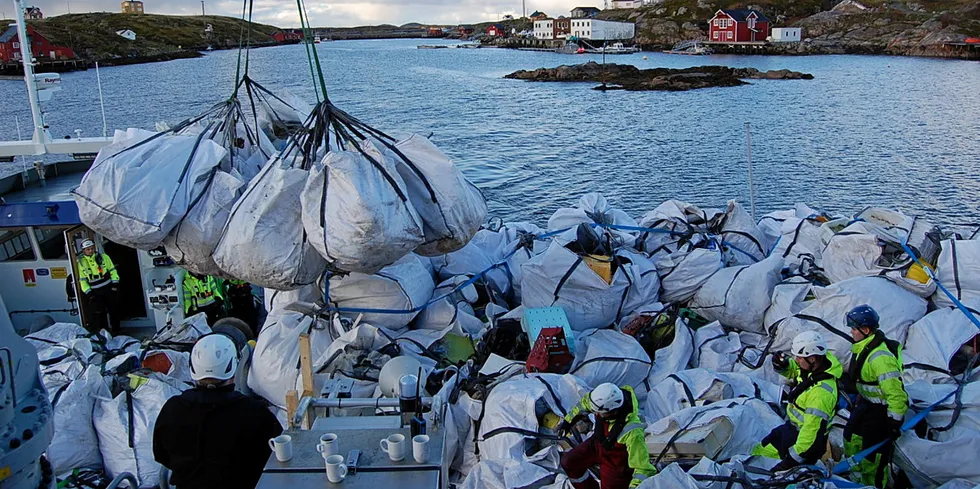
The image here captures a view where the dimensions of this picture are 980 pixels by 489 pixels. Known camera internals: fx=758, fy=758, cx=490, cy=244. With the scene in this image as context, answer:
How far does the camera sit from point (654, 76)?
57.1 m

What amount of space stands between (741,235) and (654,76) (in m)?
51.0

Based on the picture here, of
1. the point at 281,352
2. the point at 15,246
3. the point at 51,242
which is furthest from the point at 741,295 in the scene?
the point at 15,246

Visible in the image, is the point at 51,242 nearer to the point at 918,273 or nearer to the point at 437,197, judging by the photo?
the point at 437,197

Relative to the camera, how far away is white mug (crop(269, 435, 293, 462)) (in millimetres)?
3016

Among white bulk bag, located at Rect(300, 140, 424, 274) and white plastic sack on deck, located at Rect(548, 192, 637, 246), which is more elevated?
white bulk bag, located at Rect(300, 140, 424, 274)

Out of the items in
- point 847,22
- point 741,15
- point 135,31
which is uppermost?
point 135,31

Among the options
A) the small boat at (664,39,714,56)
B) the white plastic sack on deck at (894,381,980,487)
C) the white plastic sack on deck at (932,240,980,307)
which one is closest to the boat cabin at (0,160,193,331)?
the white plastic sack on deck at (894,381,980,487)

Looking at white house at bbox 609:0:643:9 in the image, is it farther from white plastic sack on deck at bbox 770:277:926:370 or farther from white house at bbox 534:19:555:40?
white plastic sack on deck at bbox 770:277:926:370

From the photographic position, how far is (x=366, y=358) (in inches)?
227

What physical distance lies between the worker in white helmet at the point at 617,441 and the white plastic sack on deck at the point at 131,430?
3.10 metres

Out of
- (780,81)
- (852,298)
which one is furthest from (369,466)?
(780,81)

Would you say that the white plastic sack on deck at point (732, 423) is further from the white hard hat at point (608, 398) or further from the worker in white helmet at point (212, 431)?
the worker in white helmet at point (212, 431)

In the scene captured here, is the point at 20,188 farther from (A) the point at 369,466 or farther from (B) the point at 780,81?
(B) the point at 780,81

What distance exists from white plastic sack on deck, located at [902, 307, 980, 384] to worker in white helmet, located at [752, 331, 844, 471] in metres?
1.62
